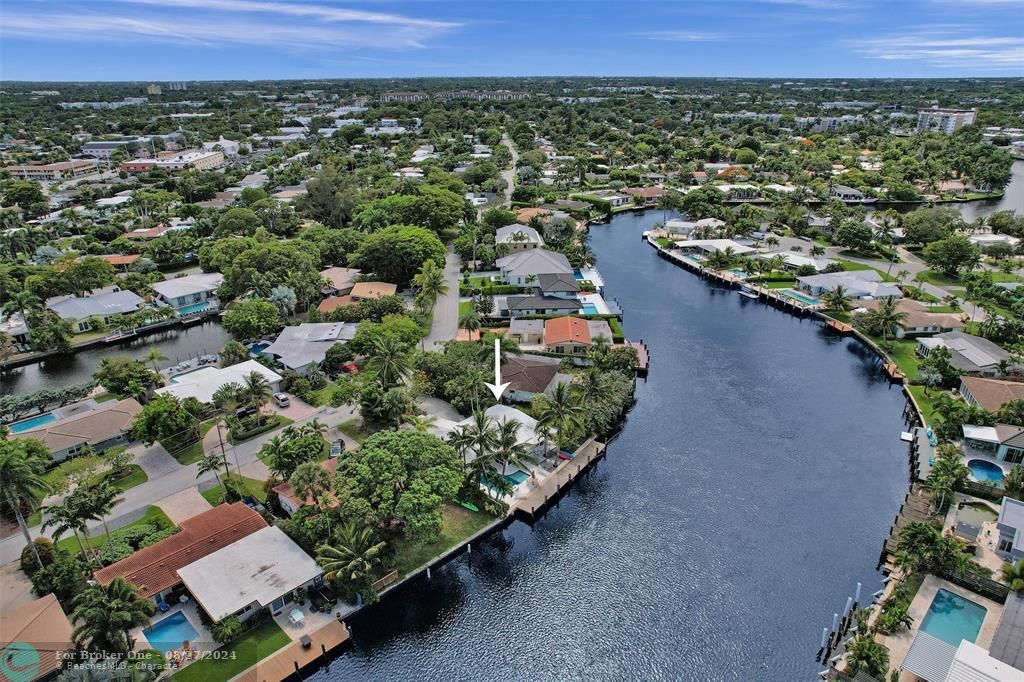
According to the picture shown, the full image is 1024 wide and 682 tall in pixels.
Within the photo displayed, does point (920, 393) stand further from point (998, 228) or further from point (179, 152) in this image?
point (179, 152)

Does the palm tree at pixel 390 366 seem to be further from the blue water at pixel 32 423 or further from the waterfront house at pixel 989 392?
the waterfront house at pixel 989 392

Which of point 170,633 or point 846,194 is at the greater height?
point 846,194

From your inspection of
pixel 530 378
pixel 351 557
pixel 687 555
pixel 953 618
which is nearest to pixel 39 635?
pixel 351 557

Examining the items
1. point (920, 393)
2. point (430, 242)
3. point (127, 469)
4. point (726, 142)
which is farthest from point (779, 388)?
point (726, 142)

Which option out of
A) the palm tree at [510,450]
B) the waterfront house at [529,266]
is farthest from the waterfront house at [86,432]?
the waterfront house at [529,266]

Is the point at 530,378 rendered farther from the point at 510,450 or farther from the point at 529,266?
the point at 529,266

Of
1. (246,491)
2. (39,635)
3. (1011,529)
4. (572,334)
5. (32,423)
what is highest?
(572,334)

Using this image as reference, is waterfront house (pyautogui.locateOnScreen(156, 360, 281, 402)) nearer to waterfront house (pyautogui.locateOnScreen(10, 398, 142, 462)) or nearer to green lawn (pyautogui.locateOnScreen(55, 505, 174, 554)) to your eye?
waterfront house (pyautogui.locateOnScreen(10, 398, 142, 462))
